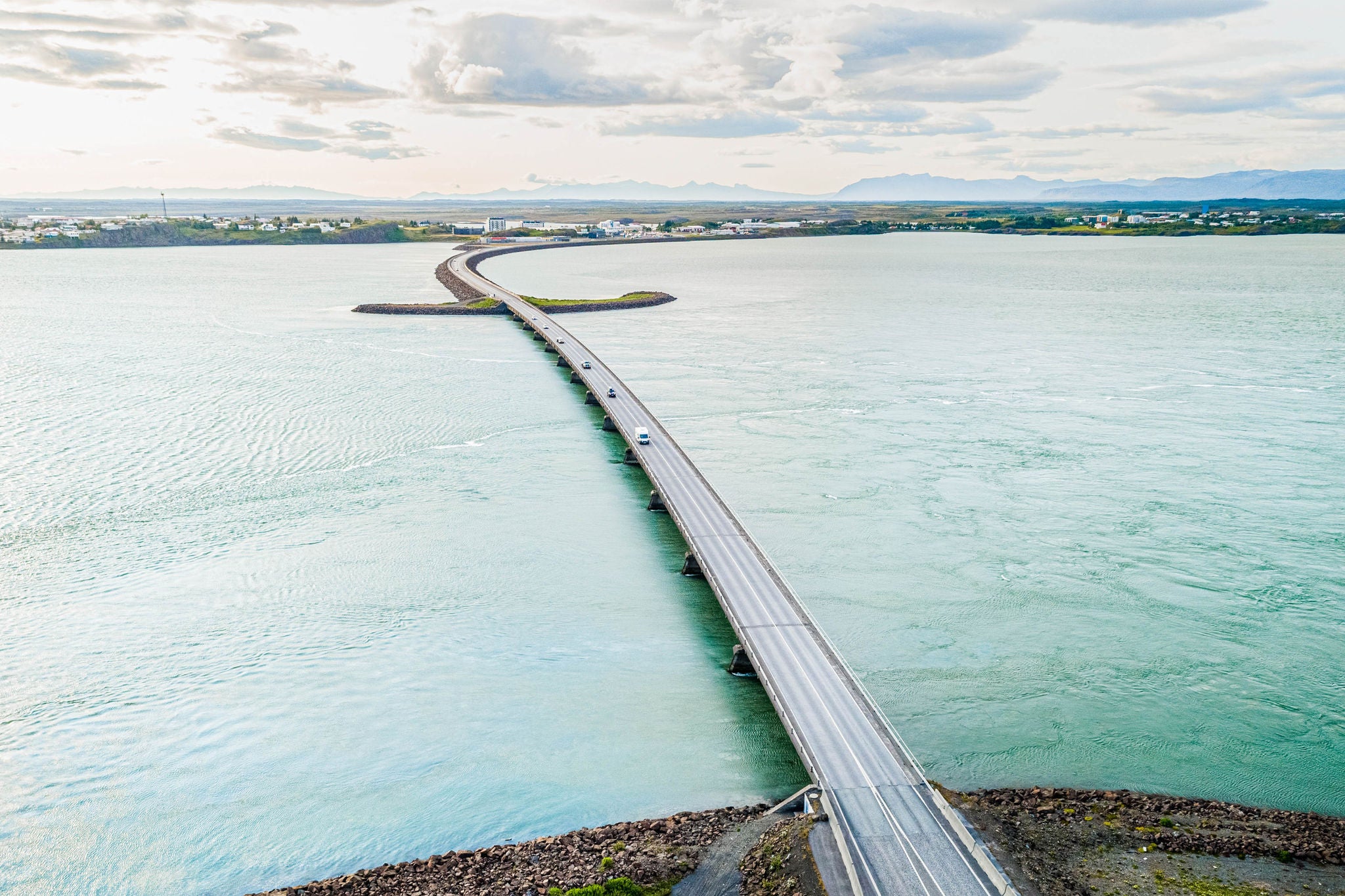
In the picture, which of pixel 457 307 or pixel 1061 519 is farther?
pixel 457 307

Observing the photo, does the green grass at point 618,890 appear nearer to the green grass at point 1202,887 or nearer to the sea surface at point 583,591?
the sea surface at point 583,591

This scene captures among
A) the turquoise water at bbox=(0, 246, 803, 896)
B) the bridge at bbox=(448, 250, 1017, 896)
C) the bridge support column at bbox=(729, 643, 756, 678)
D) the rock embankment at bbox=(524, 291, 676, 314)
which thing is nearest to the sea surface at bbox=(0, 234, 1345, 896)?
the turquoise water at bbox=(0, 246, 803, 896)

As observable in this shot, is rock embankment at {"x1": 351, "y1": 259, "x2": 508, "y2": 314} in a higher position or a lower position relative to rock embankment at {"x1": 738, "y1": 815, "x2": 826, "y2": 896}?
higher

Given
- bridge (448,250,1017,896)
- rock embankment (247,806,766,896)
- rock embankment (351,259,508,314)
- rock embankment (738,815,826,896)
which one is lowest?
rock embankment (247,806,766,896)

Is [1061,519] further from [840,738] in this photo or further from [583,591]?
[840,738]

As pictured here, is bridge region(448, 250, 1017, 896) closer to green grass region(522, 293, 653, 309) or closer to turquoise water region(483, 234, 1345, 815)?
turquoise water region(483, 234, 1345, 815)

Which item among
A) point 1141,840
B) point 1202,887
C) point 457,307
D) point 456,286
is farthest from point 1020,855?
point 456,286
